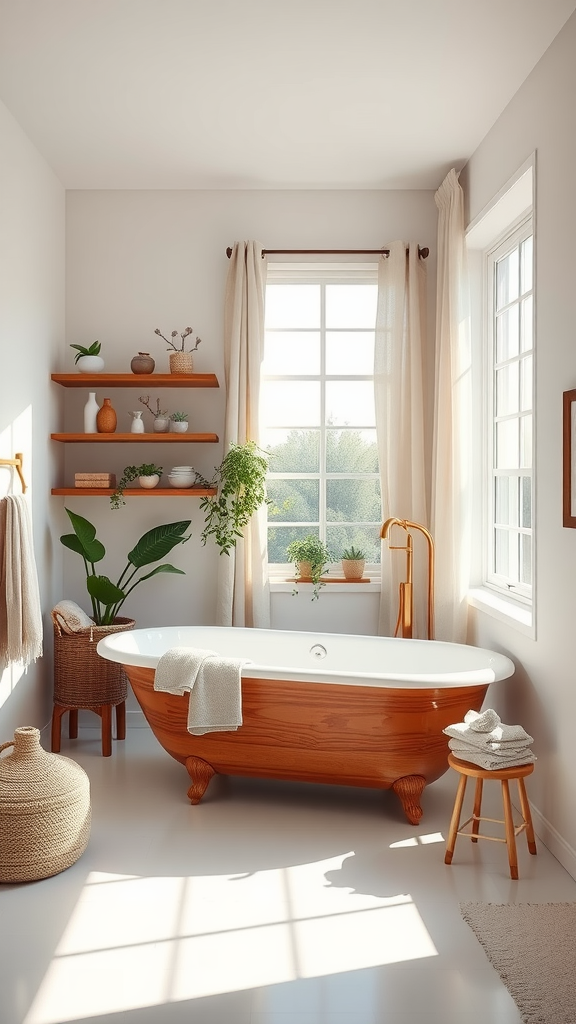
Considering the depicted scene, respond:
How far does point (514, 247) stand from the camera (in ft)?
13.0

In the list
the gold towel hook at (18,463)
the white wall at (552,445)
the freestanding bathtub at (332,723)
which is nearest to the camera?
the white wall at (552,445)

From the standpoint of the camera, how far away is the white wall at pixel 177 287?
15.5ft

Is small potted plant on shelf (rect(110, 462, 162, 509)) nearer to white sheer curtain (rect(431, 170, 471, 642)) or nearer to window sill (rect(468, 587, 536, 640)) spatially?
white sheer curtain (rect(431, 170, 471, 642))

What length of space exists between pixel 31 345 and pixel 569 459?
259 cm

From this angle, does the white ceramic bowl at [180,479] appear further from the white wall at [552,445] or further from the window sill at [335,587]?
the white wall at [552,445]

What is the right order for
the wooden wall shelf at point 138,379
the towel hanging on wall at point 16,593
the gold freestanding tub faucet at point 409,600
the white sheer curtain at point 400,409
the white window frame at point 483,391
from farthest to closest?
the white sheer curtain at point 400,409 < the wooden wall shelf at point 138,379 < the gold freestanding tub faucet at point 409,600 < the white window frame at point 483,391 < the towel hanging on wall at point 16,593

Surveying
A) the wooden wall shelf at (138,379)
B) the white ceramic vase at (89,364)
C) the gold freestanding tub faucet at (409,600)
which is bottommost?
the gold freestanding tub faucet at (409,600)

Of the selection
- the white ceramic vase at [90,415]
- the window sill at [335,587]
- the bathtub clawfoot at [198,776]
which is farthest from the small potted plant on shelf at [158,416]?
the bathtub clawfoot at [198,776]

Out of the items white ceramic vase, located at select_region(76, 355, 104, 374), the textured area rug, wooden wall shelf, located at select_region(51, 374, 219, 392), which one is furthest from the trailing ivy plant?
the textured area rug

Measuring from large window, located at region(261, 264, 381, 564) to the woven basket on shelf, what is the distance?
1.62 ft

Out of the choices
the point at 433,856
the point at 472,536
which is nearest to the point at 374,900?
the point at 433,856

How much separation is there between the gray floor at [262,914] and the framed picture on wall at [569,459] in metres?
1.24

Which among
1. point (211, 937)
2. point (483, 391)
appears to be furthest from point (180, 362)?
point (211, 937)

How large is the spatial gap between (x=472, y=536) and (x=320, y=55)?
2.31 metres
